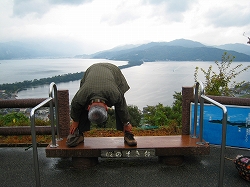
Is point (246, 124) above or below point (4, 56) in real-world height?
below

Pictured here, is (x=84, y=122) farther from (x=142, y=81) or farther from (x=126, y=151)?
(x=142, y=81)

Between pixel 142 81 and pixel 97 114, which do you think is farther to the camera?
pixel 142 81

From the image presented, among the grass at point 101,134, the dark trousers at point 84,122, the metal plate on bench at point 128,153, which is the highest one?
the dark trousers at point 84,122

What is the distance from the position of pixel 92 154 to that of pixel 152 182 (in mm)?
848

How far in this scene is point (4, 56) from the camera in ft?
175

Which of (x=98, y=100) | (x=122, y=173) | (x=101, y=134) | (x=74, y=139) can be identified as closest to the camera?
(x=98, y=100)

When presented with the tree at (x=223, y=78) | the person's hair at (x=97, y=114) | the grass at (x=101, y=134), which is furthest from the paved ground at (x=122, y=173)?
the tree at (x=223, y=78)

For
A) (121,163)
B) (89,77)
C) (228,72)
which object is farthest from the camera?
(228,72)

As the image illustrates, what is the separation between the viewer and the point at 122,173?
3004 millimetres

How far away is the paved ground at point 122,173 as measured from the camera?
2.78 metres

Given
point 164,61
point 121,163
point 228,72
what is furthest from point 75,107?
point 164,61

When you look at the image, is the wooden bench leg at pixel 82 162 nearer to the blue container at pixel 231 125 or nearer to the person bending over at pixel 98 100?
the person bending over at pixel 98 100

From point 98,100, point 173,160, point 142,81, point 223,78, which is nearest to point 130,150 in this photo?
point 173,160

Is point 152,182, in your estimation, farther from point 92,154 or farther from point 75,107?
point 75,107
